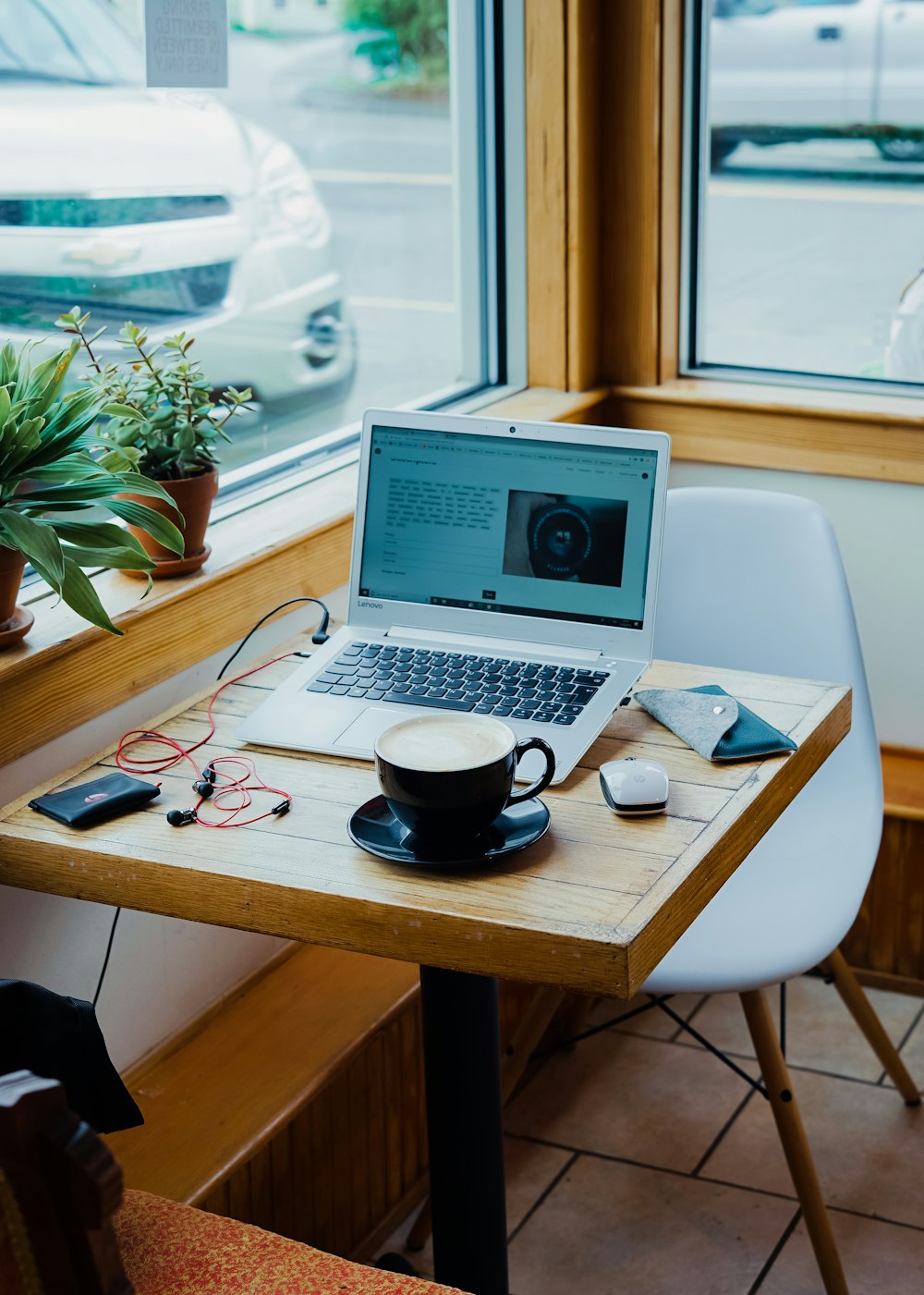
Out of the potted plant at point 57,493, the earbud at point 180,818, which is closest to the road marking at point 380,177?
the potted plant at point 57,493

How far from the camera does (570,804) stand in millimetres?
1367

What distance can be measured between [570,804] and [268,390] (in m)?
1.14

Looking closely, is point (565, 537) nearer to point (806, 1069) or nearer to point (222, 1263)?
point (222, 1263)

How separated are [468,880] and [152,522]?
1.79 ft

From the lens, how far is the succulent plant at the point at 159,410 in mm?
1677

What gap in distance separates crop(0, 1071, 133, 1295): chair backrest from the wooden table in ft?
1.58

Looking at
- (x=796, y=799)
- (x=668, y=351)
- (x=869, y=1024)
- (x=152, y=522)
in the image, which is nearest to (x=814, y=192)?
(x=668, y=351)

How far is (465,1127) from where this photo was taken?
5.03 ft

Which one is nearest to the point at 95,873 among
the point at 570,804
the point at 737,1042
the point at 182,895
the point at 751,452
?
the point at 182,895

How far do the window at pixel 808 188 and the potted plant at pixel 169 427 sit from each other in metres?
1.29

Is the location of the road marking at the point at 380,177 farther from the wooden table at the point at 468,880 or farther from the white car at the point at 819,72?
the wooden table at the point at 468,880

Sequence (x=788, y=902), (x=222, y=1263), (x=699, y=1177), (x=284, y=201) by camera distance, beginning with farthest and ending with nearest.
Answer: (x=284, y=201) → (x=699, y=1177) → (x=788, y=902) → (x=222, y=1263)

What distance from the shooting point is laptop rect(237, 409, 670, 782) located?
1.53 m

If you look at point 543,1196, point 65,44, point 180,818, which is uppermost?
point 65,44
